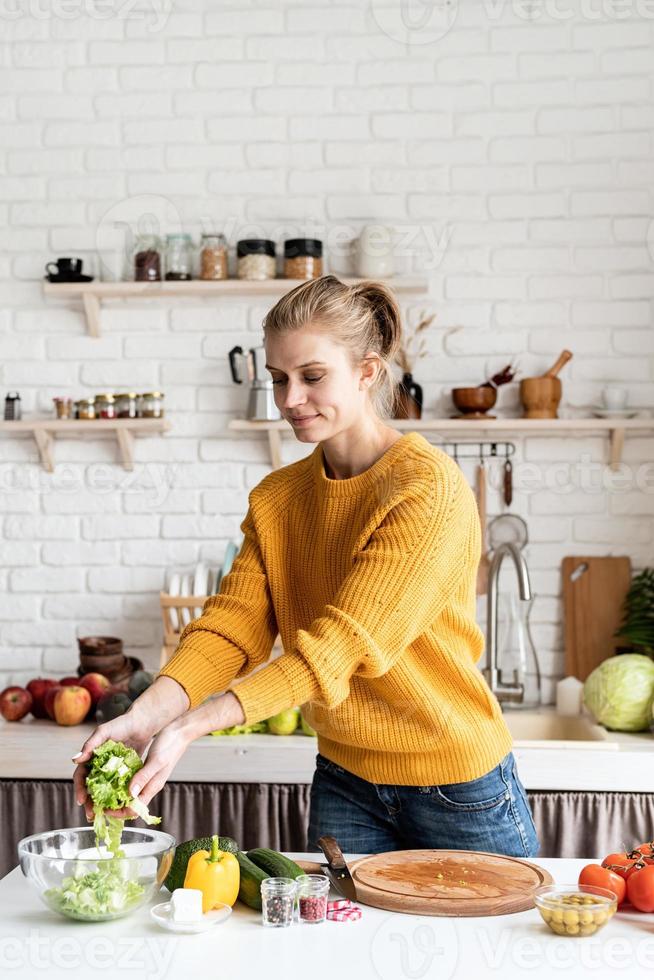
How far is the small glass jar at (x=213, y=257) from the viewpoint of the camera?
3357mm

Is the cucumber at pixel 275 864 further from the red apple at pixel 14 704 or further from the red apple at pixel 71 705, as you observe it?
the red apple at pixel 14 704

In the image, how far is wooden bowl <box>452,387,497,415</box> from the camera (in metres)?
3.28

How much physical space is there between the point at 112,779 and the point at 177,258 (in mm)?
2216

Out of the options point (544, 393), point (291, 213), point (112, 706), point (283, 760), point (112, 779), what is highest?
point (291, 213)

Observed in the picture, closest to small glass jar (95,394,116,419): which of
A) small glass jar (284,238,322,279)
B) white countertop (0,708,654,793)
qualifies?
small glass jar (284,238,322,279)

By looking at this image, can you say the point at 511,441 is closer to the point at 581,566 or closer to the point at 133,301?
the point at 581,566

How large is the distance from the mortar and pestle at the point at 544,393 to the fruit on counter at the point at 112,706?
1429 millimetres

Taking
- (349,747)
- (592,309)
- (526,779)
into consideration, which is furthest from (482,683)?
(592,309)

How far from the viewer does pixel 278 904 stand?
146 centimetres

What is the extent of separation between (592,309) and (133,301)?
1420mm

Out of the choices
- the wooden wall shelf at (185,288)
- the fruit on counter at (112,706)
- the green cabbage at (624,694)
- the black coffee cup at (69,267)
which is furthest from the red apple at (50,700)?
the green cabbage at (624,694)

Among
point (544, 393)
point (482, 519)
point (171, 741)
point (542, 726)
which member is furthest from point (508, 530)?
point (171, 741)

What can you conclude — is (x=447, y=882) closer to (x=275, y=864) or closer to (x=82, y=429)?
(x=275, y=864)

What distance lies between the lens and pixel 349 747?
72.5 inches
